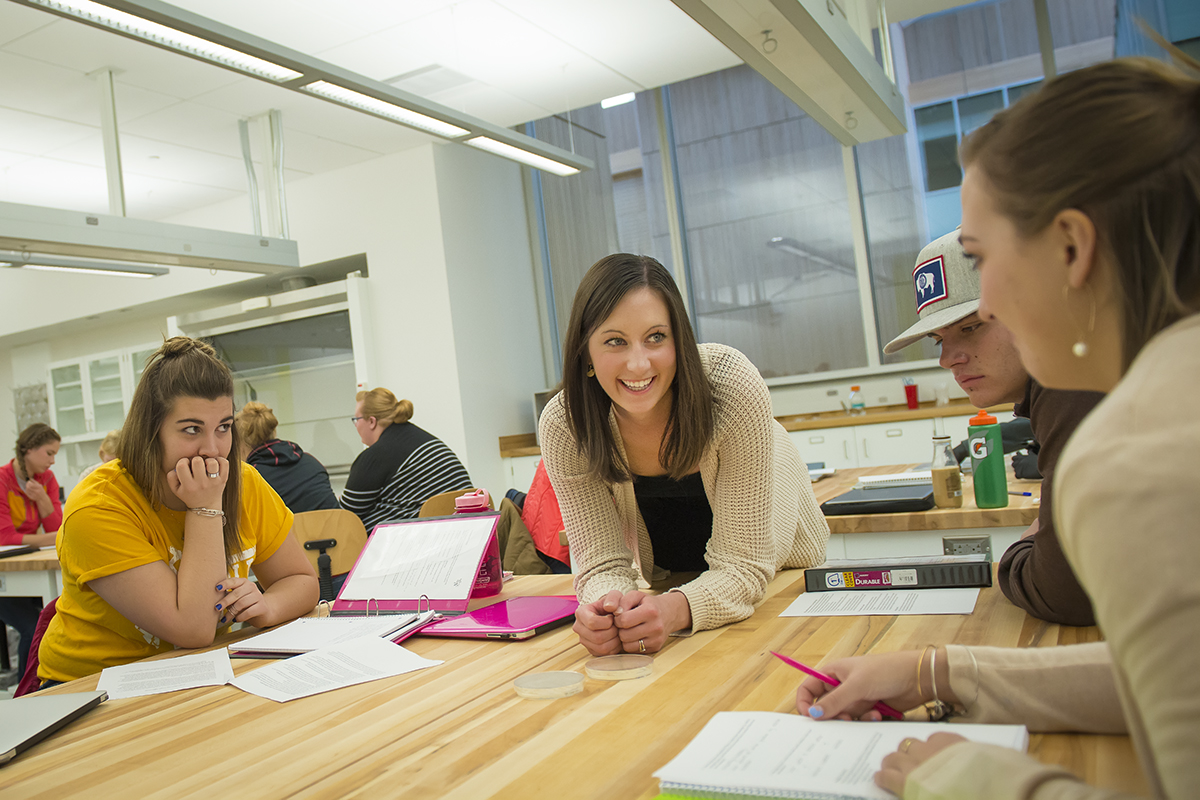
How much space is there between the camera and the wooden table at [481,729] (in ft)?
2.68

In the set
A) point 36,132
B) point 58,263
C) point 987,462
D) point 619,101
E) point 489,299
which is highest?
point 619,101

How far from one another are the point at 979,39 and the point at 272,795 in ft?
19.4

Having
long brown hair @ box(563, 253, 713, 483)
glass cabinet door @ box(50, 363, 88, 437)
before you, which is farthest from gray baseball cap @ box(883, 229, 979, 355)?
glass cabinet door @ box(50, 363, 88, 437)

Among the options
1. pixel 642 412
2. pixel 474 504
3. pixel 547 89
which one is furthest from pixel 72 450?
pixel 642 412

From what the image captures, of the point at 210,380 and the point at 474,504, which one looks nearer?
the point at 210,380

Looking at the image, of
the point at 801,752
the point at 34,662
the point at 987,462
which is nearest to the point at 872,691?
the point at 801,752

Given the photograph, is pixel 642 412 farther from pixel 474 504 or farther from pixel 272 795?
pixel 272 795

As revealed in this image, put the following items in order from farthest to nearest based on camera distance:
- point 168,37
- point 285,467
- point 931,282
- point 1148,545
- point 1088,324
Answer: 1. point 285,467
2. point 168,37
3. point 931,282
4. point 1088,324
5. point 1148,545

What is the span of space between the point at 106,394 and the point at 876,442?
21.1ft

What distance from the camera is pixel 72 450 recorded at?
7.68m

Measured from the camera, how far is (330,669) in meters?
1.27

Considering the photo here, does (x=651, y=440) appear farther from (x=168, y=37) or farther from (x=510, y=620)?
(x=168, y=37)

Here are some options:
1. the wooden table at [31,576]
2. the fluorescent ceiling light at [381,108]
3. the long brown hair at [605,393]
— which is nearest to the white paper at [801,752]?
the long brown hair at [605,393]

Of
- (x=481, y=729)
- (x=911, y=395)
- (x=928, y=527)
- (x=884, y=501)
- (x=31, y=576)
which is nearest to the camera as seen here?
(x=481, y=729)
